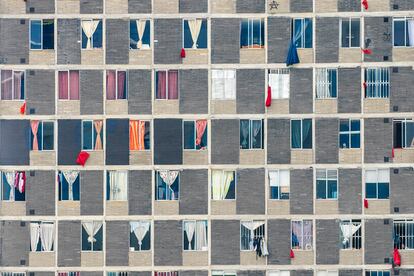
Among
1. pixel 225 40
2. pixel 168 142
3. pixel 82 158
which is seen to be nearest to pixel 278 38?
pixel 225 40

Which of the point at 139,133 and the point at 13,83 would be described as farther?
the point at 13,83

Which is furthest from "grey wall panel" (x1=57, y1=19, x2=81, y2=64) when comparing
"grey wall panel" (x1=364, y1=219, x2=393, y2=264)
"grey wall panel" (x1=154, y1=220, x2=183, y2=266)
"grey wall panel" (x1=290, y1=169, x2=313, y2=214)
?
"grey wall panel" (x1=364, y1=219, x2=393, y2=264)

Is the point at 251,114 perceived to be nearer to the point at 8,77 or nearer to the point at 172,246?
the point at 172,246

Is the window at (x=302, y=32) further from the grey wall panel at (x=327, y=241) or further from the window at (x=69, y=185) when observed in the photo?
the window at (x=69, y=185)

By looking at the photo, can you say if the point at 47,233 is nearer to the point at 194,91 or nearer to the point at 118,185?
the point at 118,185

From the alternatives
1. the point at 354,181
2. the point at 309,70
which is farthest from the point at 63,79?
the point at 354,181

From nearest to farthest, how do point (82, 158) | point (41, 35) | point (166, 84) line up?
point (82, 158) → point (166, 84) → point (41, 35)
